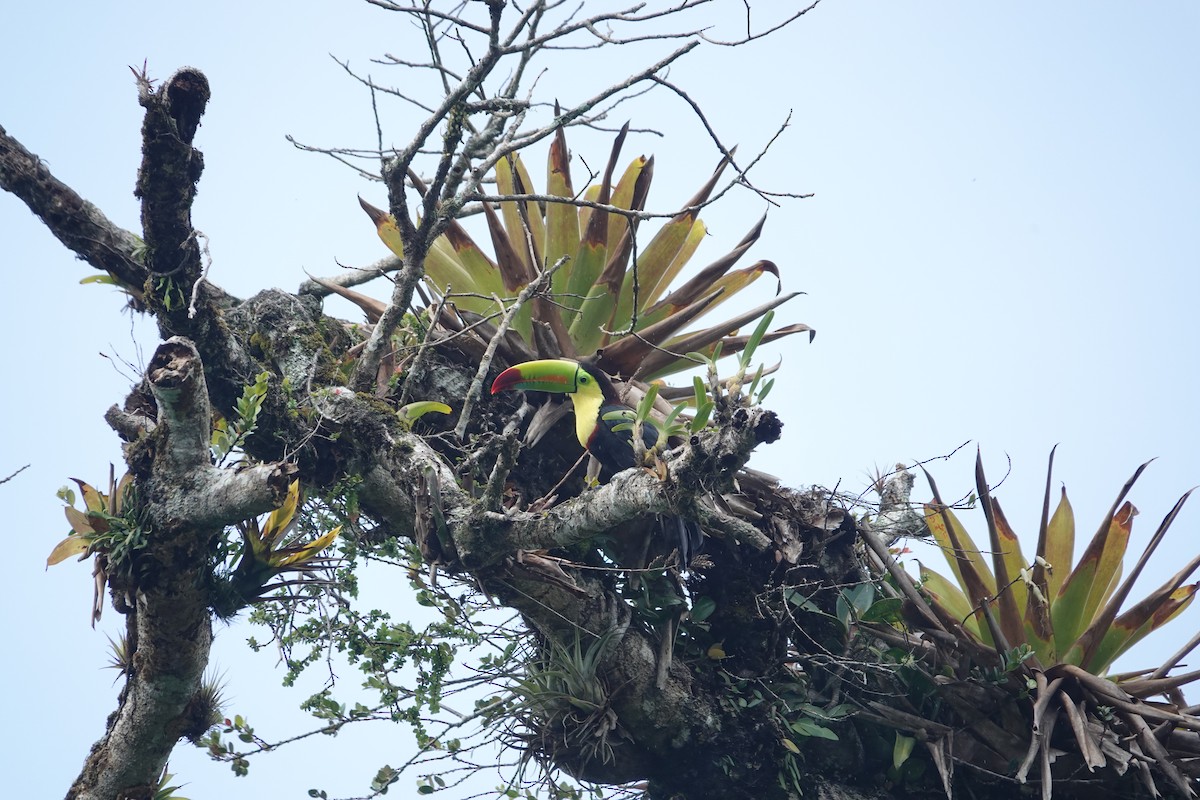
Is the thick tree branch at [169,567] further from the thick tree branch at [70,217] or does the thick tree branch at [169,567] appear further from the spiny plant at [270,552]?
the thick tree branch at [70,217]

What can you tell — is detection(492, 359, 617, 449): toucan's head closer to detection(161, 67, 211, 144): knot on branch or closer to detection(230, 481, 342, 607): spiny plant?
detection(230, 481, 342, 607): spiny plant

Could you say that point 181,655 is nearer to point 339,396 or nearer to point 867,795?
point 339,396

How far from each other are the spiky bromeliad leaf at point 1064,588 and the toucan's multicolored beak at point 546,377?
54.8 inches

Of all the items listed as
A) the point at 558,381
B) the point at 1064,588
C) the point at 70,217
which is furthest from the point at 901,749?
the point at 70,217

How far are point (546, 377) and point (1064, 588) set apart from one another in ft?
6.80

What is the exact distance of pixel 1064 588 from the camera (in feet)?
11.3

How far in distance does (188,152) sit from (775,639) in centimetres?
253

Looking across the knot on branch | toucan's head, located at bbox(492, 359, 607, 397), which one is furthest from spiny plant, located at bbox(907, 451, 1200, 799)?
the knot on branch

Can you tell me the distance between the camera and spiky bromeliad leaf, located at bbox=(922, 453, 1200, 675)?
3.37m

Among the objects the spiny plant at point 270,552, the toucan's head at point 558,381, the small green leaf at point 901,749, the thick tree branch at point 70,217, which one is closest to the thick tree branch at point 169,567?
the spiny plant at point 270,552

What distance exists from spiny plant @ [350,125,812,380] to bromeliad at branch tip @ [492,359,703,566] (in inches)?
7.1

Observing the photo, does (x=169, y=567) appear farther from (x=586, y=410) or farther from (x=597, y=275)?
(x=597, y=275)

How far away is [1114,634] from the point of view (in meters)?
3.42

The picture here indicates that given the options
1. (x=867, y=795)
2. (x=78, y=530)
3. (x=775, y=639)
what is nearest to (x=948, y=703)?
(x=867, y=795)
